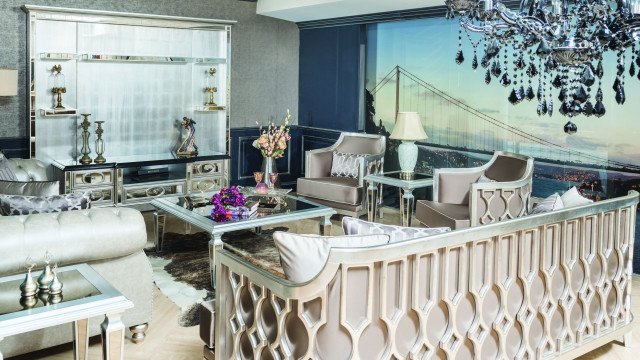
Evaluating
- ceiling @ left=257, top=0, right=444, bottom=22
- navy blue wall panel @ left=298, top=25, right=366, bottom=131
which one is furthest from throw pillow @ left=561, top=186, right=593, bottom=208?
navy blue wall panel @ left=298, top=25, right=366, bottom=131

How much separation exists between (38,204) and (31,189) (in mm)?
390

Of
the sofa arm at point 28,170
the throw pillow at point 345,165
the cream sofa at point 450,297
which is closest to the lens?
the cream sofa at point 450,297

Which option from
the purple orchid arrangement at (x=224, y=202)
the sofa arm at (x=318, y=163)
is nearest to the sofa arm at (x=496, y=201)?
the purple orchid arrangement at (x=224, y=202)

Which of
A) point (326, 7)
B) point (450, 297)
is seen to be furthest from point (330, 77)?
point (450, 297)

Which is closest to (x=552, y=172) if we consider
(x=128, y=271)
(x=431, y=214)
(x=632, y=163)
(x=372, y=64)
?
(x=632, y=163)

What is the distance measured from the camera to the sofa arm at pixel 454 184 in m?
5.37

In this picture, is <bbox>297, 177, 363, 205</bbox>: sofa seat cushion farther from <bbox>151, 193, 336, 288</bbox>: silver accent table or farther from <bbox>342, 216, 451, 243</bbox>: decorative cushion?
<bbox>342, 216, 451, 243</bbox>: decorative cushion

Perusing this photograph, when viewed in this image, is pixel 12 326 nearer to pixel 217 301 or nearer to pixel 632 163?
pixel 217 301

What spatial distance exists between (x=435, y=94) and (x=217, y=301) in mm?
4499

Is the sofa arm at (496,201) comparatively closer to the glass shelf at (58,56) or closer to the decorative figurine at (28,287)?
the decorative figurine at (28,287)

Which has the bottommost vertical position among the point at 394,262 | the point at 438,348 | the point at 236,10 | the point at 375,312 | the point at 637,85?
the point at 438,348

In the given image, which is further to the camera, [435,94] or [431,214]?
[435,94]

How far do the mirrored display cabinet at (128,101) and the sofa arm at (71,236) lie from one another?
125 inches

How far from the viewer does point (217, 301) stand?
8.95ft
